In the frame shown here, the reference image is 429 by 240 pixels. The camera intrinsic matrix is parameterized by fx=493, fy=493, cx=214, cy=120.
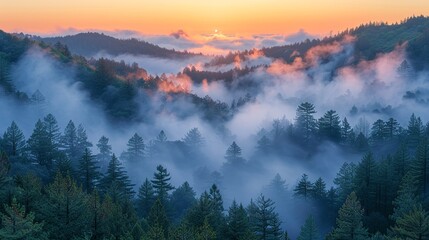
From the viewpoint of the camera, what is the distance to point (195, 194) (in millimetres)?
81625

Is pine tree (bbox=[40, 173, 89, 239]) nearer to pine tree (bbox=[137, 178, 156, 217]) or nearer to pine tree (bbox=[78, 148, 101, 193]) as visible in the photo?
pine tree (bbox=[137, 178, 156, 217])

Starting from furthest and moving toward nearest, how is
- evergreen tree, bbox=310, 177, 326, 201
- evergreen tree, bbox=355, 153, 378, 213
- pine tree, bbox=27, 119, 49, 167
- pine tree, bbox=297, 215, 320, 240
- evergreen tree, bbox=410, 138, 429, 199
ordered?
evergreen tree, bbox=310, 177, 326, 201 < pine tree, bbox=27, 119, 49, 167 < evergreen tree, bbox=355, 153, 378, 213 < evergreen tree, bbox=410, 138, 429, 199 < pine tree, bbox=297, 215, 320, 240

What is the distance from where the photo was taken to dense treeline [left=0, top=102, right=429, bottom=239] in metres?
40.3

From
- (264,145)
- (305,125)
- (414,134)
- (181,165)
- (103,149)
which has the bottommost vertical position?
(181,165)

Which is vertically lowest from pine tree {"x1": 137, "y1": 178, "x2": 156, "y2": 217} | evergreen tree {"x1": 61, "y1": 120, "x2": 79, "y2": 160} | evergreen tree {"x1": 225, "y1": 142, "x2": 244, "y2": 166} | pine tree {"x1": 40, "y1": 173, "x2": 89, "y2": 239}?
evergreen tree {"x1": 225, "y1": 142, "x2": 244, "y2": 166}

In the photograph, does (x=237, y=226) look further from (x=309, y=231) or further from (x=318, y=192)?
(x=318, y=192)

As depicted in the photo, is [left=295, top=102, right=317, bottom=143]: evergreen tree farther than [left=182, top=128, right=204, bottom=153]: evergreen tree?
Yes

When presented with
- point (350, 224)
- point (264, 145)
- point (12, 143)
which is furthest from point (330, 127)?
point (350, 224)

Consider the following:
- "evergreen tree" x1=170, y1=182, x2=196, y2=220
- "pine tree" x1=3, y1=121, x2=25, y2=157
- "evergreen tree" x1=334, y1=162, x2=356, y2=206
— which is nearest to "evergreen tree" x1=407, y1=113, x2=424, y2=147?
"evergreen tree" x1=334, y1=162, x2=356, y2=206

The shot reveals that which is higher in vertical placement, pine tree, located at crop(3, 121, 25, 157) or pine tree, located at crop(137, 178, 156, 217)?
pine tree, located at crop(3, 121, 25, 157)

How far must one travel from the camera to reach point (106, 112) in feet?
480

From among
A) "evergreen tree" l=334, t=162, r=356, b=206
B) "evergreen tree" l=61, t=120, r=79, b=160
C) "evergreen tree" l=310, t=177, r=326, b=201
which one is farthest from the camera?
"evergreen tree" l=61, t=120, r=79, b=160

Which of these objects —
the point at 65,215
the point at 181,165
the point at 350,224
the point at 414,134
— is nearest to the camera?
the point at 65,215

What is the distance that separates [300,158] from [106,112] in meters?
58.9
